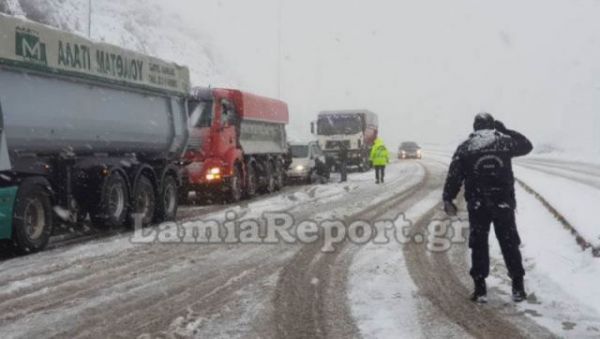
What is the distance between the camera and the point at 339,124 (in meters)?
36.9

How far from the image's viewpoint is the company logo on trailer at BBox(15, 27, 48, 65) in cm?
996

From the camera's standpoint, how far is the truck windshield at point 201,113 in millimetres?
18656

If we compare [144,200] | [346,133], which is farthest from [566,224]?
[346,133]

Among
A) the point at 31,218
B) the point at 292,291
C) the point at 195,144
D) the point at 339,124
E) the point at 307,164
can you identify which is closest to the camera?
the point at 292,291

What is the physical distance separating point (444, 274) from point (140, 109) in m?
7.57

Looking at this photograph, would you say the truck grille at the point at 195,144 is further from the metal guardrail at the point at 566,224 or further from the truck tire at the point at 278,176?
the metal guardrail at the point at 566,224

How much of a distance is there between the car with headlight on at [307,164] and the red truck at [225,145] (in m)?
4.79

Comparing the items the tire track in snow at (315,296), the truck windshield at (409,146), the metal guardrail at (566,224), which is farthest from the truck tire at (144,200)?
the truck windshield at (409,146)

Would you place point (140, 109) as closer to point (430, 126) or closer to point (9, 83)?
point (9, 83)

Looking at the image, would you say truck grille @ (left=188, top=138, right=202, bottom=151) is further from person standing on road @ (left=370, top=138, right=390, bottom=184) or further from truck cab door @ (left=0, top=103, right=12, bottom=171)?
person standing on road @ (left=370, top=138, right=390, bottom=184)

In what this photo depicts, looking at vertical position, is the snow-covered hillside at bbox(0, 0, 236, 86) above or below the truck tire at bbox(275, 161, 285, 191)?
above

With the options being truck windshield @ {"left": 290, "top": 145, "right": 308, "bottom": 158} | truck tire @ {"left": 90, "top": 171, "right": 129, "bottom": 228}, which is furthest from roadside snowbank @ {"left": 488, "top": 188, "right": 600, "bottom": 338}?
truck windshield @ {"left": 290, "top": 145, "right": 308, "bottom": 158}

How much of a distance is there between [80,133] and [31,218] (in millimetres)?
1777

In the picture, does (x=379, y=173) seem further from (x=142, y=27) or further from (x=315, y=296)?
(x=142, y=27)
